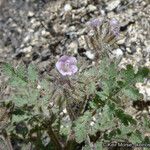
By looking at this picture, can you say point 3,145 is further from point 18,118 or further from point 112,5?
point 112,5

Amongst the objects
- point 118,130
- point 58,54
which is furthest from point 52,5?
point 118,130

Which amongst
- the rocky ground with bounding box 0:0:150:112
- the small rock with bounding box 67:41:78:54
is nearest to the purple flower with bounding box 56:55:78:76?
the rocky ground with bounding box 0:0:150:112

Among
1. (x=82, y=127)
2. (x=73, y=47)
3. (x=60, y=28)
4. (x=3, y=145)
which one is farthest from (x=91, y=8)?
(x=3, y=145)

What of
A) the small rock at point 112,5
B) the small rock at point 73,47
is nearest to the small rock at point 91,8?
the small rock at point 112,5

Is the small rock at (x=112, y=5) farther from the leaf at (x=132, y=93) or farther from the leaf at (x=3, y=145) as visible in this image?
the leaf at (x=3, y=145)

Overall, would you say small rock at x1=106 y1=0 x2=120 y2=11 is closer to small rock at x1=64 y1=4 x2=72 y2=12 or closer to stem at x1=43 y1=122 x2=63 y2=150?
small rock at x1=64 y1=4 x2=72 y2=12

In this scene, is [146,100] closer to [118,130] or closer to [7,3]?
[118,130]

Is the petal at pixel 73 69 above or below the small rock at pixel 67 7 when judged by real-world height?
above
